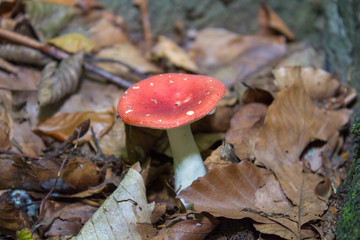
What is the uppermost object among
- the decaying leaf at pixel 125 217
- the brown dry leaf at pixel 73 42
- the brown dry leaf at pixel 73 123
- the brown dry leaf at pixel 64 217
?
the brown dry leaf at pixel 73 42

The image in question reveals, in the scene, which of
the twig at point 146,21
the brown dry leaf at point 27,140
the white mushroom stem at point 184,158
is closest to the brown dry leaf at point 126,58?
the twig at point 146,21

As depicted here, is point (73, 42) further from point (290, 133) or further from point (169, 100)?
point (290, 133)

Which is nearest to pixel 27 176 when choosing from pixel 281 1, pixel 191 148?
pixel 191 148

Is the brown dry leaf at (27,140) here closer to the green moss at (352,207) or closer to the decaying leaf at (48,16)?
the decaying leaf at (48,16)

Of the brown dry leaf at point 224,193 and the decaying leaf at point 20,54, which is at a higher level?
the decaying leaf at point 20,54

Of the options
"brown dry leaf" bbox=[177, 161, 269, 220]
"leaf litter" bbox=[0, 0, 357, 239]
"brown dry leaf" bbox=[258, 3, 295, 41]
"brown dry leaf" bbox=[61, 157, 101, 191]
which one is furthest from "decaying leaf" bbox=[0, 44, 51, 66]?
"brown dry leaf" bbox=[258, 3, 295, 41]

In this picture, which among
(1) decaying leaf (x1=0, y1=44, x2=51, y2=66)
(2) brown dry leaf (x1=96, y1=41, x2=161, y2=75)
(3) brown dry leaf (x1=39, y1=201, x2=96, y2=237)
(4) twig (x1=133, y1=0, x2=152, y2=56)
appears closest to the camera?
(3) brown dry leaf (x1=39, y1=201, x2=96, y2=237)

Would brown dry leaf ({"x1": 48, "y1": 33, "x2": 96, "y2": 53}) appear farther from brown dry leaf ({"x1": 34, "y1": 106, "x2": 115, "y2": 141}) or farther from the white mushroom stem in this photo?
the white mushroom stem
